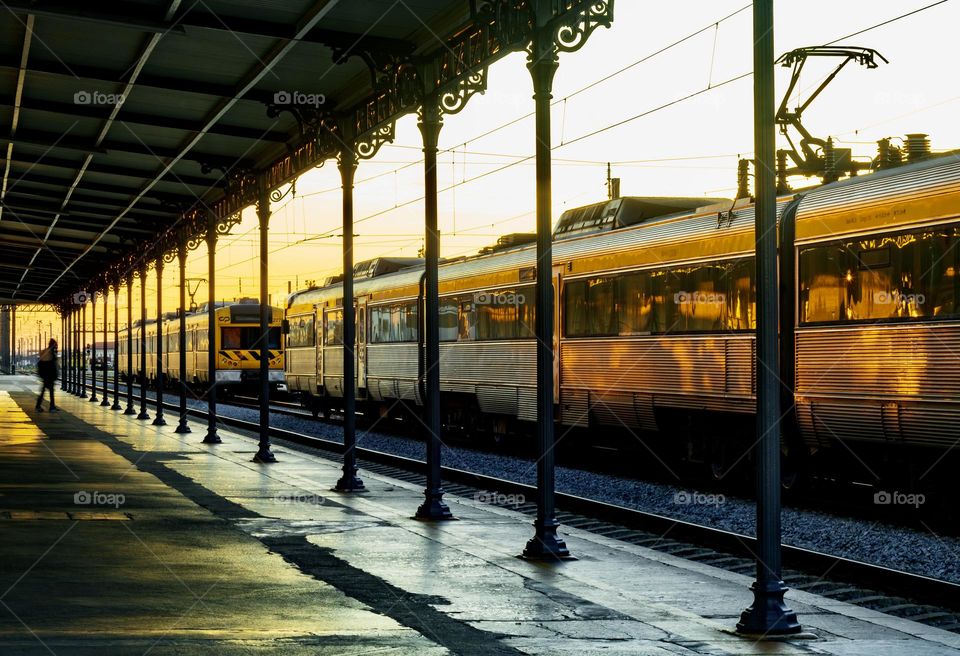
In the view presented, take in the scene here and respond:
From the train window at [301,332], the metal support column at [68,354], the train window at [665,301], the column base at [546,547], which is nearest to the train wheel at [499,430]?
the train window at [665,301]

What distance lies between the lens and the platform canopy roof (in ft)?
39.2

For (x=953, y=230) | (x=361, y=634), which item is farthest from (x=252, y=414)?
(x=361, y=634)

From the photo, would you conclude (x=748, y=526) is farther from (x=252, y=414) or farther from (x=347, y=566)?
(x=252, y=414)

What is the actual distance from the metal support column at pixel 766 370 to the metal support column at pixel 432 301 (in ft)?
16.5

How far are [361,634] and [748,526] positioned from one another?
6679 mm

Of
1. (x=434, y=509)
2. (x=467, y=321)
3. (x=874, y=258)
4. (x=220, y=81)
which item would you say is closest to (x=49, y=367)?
(x=467, y=321)

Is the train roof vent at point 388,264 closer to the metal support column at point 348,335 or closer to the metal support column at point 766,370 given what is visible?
the metal support column at point 348,335

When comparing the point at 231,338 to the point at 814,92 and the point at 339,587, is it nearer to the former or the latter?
the point at 814,92

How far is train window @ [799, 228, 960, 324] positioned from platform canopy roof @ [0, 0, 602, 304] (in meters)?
4.27

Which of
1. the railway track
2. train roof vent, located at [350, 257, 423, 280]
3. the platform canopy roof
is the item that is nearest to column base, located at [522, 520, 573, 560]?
the railway track

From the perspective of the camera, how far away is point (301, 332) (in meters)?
35.6

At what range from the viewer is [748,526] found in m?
12.5

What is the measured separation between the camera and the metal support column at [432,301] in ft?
39.7

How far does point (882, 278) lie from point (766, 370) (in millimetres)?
6049
